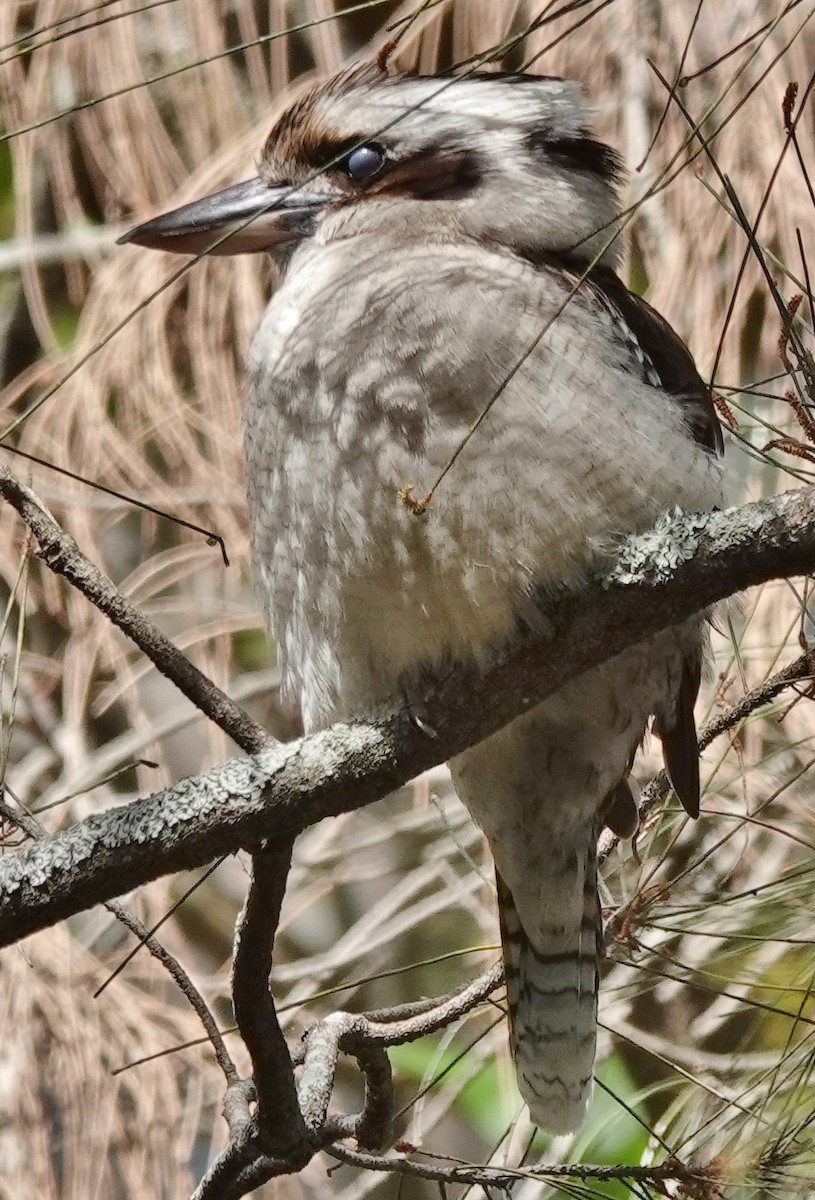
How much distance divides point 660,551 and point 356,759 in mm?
311

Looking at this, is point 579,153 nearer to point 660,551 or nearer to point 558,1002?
point 660,551

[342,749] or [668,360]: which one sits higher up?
[668,360]

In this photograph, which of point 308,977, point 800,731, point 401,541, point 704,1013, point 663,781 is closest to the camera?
point 401,541

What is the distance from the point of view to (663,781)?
1.85m

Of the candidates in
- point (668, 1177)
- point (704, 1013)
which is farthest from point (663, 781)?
point (704, 1013)

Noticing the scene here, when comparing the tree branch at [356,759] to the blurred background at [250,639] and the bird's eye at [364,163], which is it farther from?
the bird's eye at [364,163]

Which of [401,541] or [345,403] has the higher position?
[345,403]

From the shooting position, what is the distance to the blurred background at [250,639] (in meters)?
2.02

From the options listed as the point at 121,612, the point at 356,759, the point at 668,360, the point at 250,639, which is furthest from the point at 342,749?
the point at 250,639

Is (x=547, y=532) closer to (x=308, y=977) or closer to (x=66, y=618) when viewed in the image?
(x=308, y=977)

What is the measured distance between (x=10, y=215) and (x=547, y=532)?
6.89ft

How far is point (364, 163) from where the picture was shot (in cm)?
186

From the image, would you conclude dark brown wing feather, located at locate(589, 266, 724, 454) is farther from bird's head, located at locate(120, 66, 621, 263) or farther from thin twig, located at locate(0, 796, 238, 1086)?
thin twig, located at locate(0, 796, 238, 1086)

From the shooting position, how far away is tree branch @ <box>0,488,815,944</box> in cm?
121
